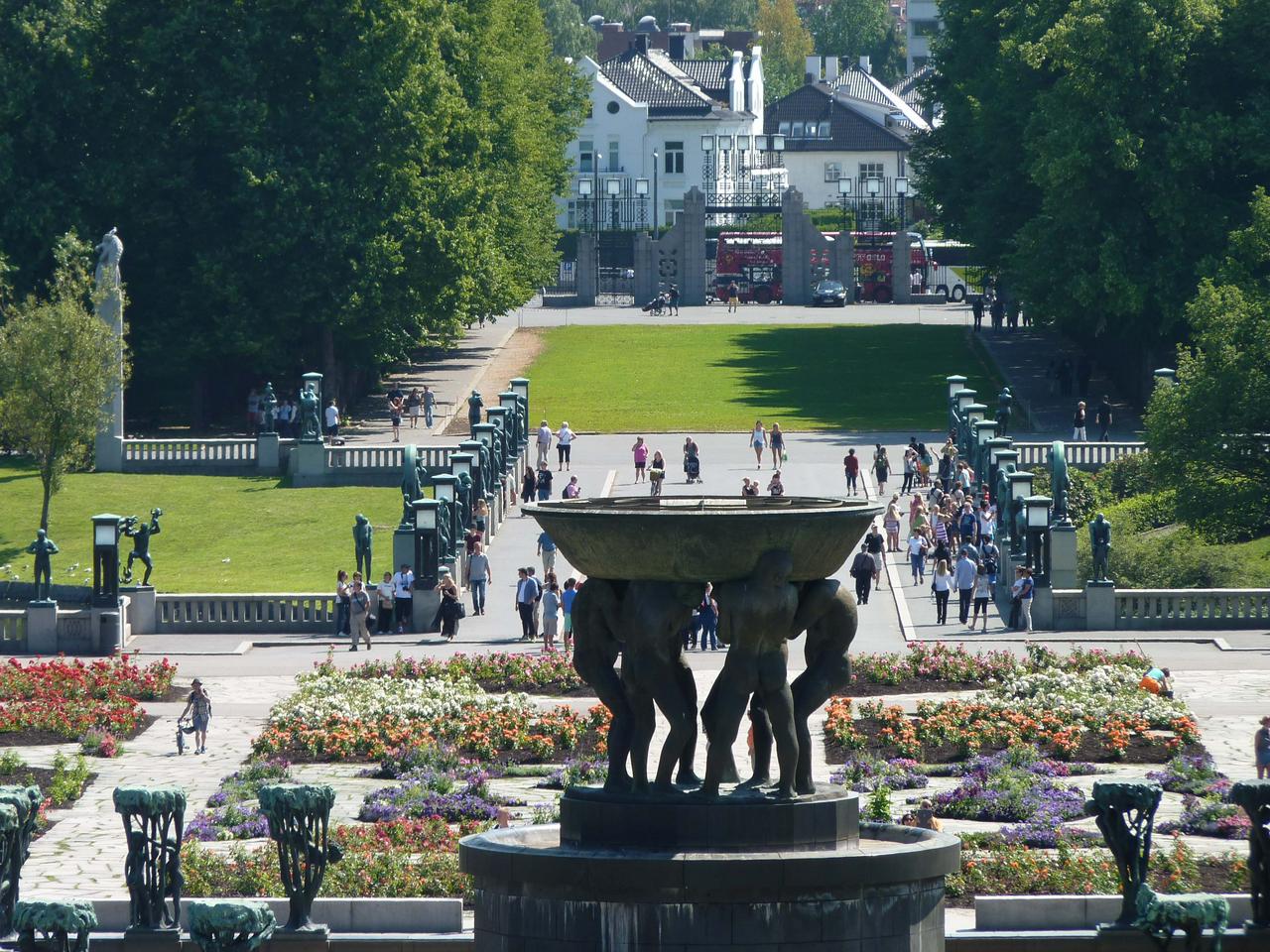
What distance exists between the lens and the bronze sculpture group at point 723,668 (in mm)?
19000

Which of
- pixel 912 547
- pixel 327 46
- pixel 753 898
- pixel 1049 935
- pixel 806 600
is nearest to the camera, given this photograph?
pixel 753 898

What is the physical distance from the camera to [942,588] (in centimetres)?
4478

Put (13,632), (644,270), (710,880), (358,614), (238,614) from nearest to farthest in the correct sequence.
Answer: (710,880)
(358,614)
(13,632)
(238,614)
(644,270)

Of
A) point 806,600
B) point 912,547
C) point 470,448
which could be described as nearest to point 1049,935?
point 806,600

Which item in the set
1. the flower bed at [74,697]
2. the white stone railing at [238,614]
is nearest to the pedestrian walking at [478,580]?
the white stone railing at [238,614]

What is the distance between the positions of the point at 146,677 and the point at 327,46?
32.9 metres

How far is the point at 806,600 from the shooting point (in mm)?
19469

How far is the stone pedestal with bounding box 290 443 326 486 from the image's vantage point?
61.5m

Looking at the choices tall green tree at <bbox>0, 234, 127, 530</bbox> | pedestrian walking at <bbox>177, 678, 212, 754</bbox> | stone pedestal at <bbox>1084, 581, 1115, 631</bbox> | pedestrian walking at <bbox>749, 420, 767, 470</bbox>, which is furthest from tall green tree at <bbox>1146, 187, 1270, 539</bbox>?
tall green tree at <bbox>0, 234, 127, 530</bbox>

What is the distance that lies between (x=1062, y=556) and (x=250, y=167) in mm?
27760

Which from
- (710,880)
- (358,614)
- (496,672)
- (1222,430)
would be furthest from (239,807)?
(1222,430)

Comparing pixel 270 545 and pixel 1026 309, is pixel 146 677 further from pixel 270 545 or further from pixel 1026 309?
pixel 1026 309

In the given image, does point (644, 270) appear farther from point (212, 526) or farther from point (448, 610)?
point (448, 610)

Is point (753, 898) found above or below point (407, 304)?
below
